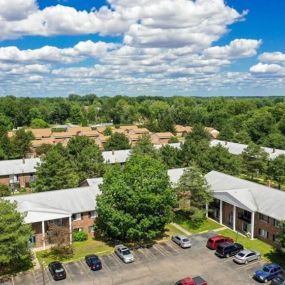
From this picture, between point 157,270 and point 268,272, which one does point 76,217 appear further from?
point 268,272

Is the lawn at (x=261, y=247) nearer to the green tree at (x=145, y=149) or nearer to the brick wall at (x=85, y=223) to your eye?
the brick wall at (x=85, y=223)

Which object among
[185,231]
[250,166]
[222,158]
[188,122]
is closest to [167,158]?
[222,158]

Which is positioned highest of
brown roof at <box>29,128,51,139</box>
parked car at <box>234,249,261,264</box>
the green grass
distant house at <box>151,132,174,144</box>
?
brown roof at <box>29,128,51,139</box>

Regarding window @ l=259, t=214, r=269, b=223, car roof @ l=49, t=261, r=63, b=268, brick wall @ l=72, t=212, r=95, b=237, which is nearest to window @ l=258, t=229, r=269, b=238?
window @ l=259, t=214, r=269, b=223

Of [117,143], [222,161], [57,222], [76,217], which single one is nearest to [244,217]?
[222,161]

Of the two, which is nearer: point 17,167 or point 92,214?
point 92,214

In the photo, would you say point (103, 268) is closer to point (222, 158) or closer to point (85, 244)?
point (85, 244)

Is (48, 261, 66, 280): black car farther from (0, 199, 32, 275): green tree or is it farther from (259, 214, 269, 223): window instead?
(259, 214, 269, 223): window
